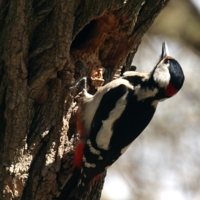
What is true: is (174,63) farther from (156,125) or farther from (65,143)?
(156,125)

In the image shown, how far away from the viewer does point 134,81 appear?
4391 millimetres

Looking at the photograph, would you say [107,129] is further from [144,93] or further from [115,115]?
[144,93]

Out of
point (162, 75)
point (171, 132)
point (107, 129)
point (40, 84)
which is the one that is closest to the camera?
point (40, 84)

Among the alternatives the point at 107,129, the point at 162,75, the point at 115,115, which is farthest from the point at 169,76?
the point at 107,129

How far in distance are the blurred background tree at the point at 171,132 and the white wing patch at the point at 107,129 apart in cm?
314

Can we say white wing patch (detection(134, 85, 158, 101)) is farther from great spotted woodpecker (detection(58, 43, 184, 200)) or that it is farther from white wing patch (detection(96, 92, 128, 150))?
white wing patch (detection(96, 92, 128, 150))

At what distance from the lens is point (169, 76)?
14.1 ft

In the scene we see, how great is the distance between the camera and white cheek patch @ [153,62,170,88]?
431cm

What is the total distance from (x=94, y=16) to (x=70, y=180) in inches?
47.9

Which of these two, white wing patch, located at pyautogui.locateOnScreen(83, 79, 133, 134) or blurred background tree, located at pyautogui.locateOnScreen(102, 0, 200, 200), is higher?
blurred background tree, located at pyautogui.locateOnScreen(102, 0, 200, 200)

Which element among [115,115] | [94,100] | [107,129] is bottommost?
[107,129]

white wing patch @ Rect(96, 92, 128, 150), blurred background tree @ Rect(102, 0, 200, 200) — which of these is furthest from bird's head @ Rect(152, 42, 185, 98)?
blurred background tree @ Rect(102, 0, 200, 200)

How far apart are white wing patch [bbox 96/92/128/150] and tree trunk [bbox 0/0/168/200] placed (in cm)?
21

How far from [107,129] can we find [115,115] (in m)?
0.14
